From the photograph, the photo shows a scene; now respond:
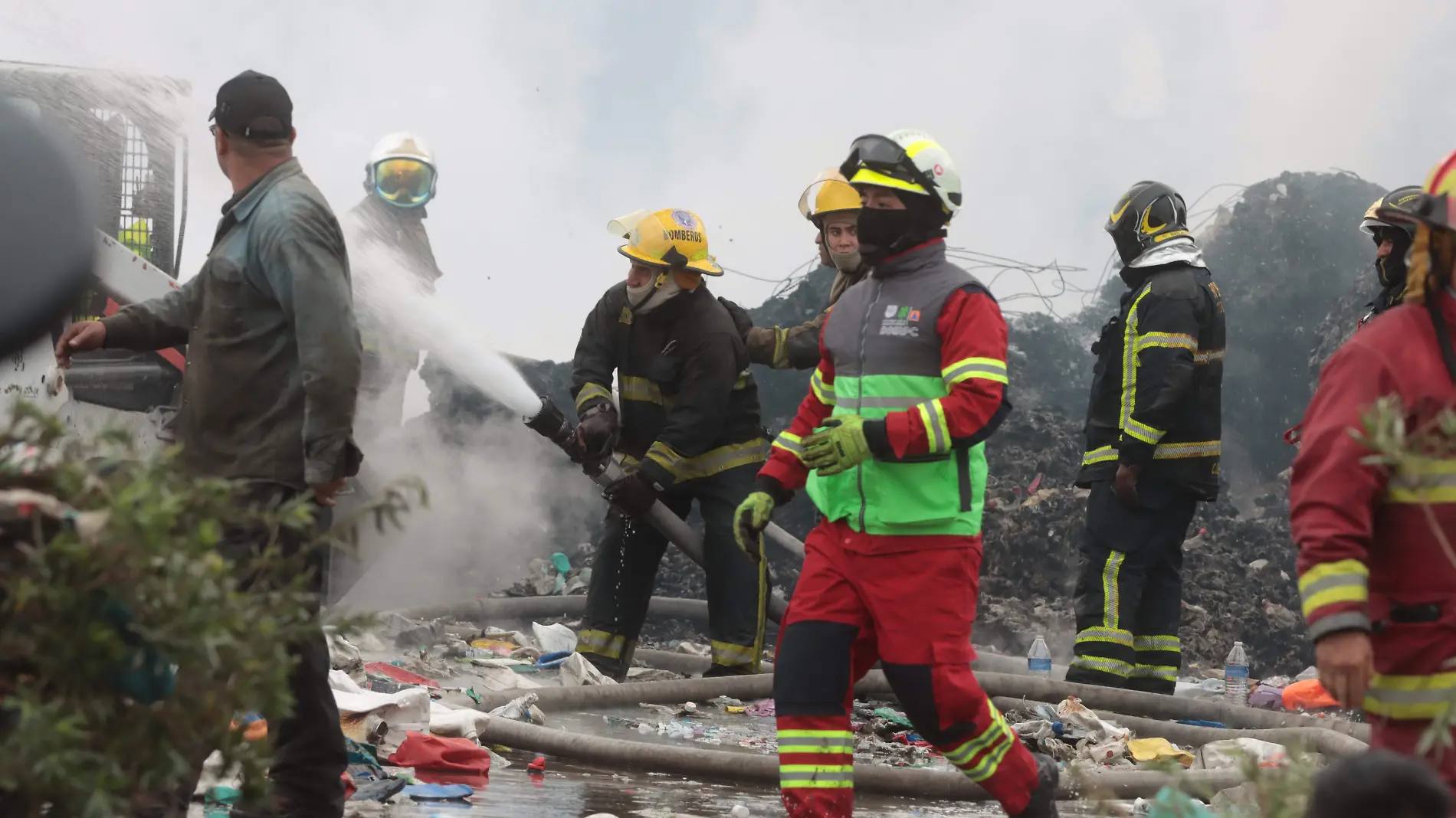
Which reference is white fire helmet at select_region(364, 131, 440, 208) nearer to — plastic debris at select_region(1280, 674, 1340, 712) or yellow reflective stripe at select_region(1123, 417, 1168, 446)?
yellow reflective stripe at select_region(1123, 417, 1168, 446)

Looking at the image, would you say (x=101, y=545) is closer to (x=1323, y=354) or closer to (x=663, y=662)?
(x=663, y=662)

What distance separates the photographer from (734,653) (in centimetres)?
737

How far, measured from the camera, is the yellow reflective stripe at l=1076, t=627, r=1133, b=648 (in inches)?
282

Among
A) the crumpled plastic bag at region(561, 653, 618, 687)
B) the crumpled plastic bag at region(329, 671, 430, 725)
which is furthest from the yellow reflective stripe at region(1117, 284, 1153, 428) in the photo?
the crumpled plastic bag at region(329, 671, 430, 725)

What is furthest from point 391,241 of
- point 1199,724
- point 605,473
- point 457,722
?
point 1199,724

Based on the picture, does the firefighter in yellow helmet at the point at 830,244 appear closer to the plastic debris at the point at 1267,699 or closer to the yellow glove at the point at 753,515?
the yellow glove at the point at 753,515

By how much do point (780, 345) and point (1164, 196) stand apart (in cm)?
Result: 197

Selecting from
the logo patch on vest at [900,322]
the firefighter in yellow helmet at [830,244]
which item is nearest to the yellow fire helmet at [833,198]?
the firefighter in yellow helmet at [830,244]

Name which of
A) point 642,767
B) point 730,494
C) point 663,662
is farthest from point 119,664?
point 663,662

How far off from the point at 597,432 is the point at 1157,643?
2.80 meters

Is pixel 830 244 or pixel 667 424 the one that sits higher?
pixel 830 244

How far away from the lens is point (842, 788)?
149 inches

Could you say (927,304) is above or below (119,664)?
above

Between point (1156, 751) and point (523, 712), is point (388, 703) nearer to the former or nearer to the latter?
point (523, 712)
